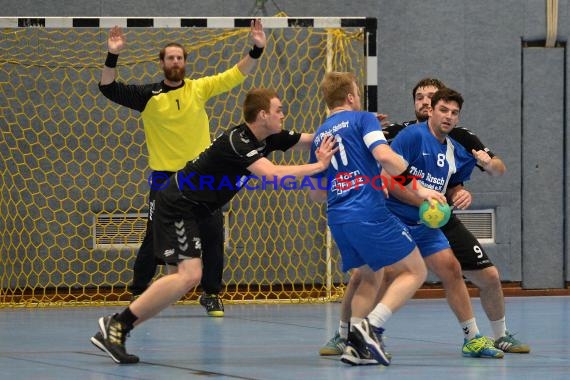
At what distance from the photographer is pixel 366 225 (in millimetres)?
6285

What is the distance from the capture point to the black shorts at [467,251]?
6945mm

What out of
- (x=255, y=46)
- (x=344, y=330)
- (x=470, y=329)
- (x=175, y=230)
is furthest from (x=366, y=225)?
(x=255, y=46)

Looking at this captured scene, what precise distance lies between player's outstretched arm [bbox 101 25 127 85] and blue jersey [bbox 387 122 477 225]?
2.79m

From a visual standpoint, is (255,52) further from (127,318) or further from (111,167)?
(127,318)

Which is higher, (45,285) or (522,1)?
(522,1)

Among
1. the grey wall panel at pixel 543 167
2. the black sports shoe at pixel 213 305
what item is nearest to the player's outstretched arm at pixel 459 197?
the black sports shoe at pixel 213 305

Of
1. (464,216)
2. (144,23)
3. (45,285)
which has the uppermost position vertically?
(144,23)

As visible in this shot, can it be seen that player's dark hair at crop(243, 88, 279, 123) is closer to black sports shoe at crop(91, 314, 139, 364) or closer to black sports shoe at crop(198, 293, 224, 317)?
black sports shoe at crop(91, 314, 139, 364)

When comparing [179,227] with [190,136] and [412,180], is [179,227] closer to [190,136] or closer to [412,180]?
A: [412,180]

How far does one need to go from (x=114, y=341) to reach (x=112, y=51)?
308cm

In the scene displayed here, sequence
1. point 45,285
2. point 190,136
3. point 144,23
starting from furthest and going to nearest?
1. point 45,285
2. point 144,23
3. point 190,136

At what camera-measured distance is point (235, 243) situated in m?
11.0

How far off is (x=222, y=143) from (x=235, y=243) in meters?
4.57

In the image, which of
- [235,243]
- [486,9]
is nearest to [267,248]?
[235,243]
